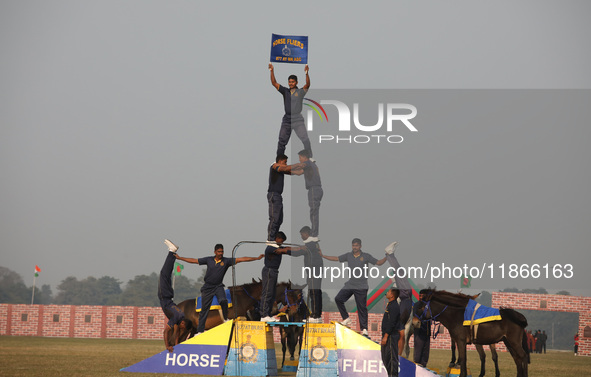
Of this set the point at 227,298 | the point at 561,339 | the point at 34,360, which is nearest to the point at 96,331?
the point at 34,360

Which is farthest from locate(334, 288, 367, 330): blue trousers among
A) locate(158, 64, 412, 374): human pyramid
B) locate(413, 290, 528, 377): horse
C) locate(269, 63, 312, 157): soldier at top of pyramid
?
locate(269, 63, 312, 157): soldier at top of pyramid

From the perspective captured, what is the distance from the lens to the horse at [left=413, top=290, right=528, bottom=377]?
61.3ft

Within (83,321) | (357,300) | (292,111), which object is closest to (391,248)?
(357,300)

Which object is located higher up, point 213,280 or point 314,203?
point 314,203

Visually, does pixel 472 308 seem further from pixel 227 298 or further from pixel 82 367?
pixel 82 367

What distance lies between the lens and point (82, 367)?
755 inches

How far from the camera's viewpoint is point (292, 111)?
725 inches

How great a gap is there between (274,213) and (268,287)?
Result: 1805 mm

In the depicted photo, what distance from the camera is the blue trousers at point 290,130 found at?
18.5 meters

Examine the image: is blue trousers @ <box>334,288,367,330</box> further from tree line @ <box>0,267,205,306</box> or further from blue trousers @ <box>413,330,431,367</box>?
tree line @ <box>0,267,205,306</box>

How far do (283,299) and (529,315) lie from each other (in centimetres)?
10604

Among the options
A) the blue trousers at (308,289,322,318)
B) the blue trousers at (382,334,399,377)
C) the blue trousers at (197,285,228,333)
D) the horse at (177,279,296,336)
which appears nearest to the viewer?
the blue trousers at (382,334,399,377)

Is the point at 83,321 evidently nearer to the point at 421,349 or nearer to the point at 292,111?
the point at 421,349

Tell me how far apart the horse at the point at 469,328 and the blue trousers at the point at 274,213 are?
4384 millimetres
